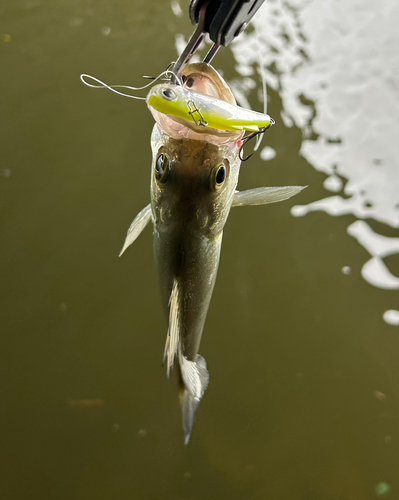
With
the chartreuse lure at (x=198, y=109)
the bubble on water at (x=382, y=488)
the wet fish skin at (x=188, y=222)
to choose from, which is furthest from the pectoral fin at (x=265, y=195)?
the bubble on water at (x=382, y=488)

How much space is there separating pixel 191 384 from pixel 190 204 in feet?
2.17

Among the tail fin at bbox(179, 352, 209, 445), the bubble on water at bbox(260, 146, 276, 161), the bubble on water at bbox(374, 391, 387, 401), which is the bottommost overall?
the bubble on water at bbox(374, 391, 387, 401)

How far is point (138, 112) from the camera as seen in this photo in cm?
234

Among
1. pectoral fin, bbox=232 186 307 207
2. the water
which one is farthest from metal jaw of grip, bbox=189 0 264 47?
the water

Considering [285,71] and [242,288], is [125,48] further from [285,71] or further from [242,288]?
[242,288]

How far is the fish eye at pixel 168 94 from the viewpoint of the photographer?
64 cm

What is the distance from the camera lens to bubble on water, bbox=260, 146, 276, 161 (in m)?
2.25

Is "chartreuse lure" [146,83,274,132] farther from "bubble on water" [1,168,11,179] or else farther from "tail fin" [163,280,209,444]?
"bubble on water" [1,168,11,179]

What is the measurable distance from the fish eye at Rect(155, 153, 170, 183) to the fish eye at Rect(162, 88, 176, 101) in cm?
26

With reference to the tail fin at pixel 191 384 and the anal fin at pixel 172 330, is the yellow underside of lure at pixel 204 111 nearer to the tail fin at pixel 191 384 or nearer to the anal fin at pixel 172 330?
the anal fin at pixel 172 330

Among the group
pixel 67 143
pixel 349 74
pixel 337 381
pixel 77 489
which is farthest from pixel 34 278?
pixel 349 74

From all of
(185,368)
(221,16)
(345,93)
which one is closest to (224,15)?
(221,16)

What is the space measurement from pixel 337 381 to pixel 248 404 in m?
0.48

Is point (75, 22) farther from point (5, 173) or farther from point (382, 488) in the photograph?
point (382, 488)
